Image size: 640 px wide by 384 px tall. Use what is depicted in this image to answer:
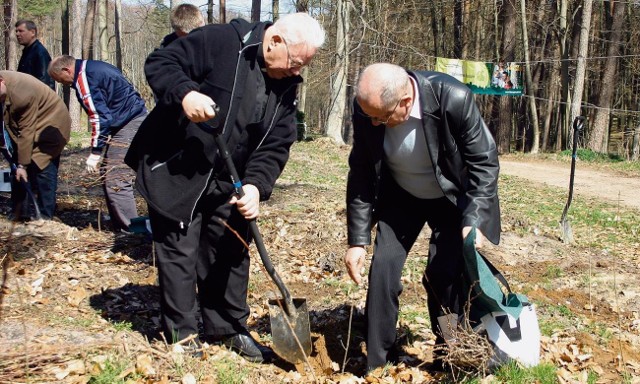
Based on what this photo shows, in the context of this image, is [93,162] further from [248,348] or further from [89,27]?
[89,27]

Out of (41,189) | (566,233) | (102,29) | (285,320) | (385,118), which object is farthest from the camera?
(102,29)

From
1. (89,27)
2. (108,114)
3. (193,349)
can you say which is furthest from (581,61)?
(193,349)

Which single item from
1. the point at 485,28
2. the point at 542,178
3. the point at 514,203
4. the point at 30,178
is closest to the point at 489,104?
the point at 485,28

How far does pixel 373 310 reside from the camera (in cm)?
373

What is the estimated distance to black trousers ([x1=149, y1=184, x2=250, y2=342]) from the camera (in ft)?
12.4

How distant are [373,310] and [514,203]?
8429mm

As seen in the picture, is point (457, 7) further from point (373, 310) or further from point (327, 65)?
point (373, 310)

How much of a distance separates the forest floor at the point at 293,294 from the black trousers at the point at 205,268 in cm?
17

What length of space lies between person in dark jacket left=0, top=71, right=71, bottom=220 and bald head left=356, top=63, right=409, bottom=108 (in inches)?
176

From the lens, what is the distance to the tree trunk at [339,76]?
21.7 meters

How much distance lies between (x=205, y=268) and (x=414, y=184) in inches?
54.0

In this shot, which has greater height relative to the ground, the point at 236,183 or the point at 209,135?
the point at 209,135

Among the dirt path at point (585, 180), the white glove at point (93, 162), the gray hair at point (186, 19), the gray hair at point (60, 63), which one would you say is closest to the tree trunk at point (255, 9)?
the dirt path at point (585, 180)

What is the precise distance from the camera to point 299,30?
3.45m
